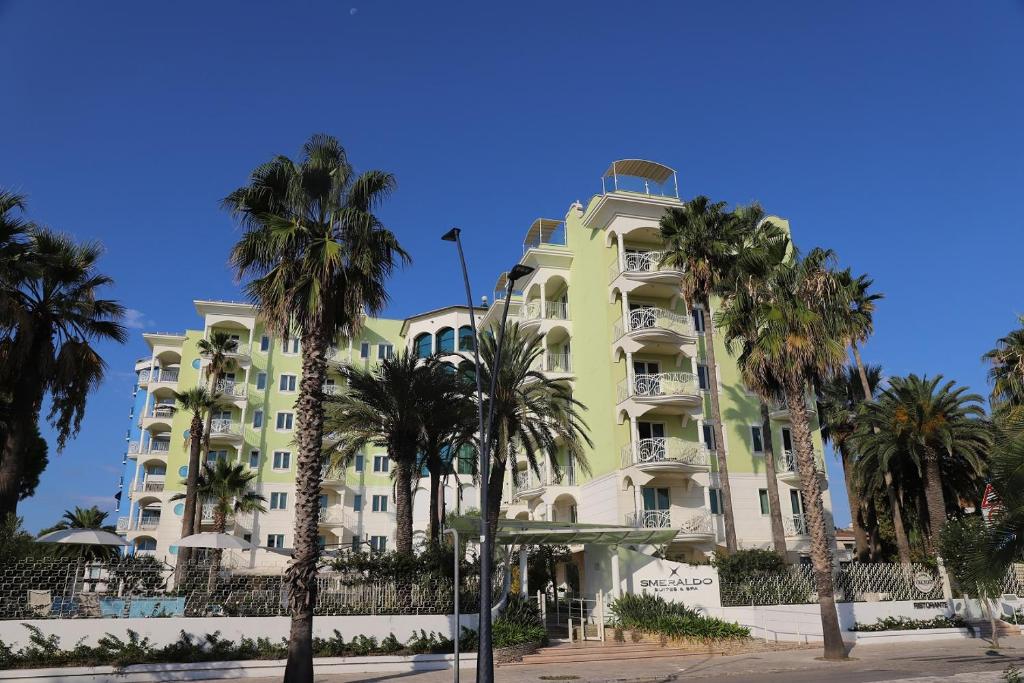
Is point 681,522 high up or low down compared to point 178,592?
up

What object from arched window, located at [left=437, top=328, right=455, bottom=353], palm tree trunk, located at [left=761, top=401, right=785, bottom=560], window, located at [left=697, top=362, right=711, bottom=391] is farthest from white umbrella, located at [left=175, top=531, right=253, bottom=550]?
arched window, located at [left=437, top=328, right=455, bottom=353]

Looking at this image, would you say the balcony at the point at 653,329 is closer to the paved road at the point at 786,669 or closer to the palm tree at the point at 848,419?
the palm tree at the point at 848,419

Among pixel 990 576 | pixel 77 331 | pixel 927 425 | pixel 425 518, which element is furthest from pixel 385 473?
pixel 990 576

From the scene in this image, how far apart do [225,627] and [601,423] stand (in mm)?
21907

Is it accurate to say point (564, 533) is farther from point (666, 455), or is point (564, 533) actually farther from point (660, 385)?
point (660, 385)

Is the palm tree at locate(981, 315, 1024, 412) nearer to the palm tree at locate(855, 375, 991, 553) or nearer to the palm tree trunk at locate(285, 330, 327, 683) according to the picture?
the palm tree at locate(855, 375, 991, 553)

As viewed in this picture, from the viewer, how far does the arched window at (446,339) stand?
55531mm

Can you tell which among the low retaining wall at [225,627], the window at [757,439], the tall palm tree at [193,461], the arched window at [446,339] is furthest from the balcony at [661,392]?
the tall palm tree at [193,461]

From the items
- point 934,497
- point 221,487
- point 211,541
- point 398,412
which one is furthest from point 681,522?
point 221,487

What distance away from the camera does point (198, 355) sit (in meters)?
56.1

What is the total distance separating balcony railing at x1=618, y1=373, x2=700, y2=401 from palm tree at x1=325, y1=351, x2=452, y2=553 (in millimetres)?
10963

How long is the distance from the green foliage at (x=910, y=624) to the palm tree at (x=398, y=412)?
53.0 ft

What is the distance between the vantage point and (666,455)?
110ft

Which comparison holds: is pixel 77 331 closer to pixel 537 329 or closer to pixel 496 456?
pixel 496 456
